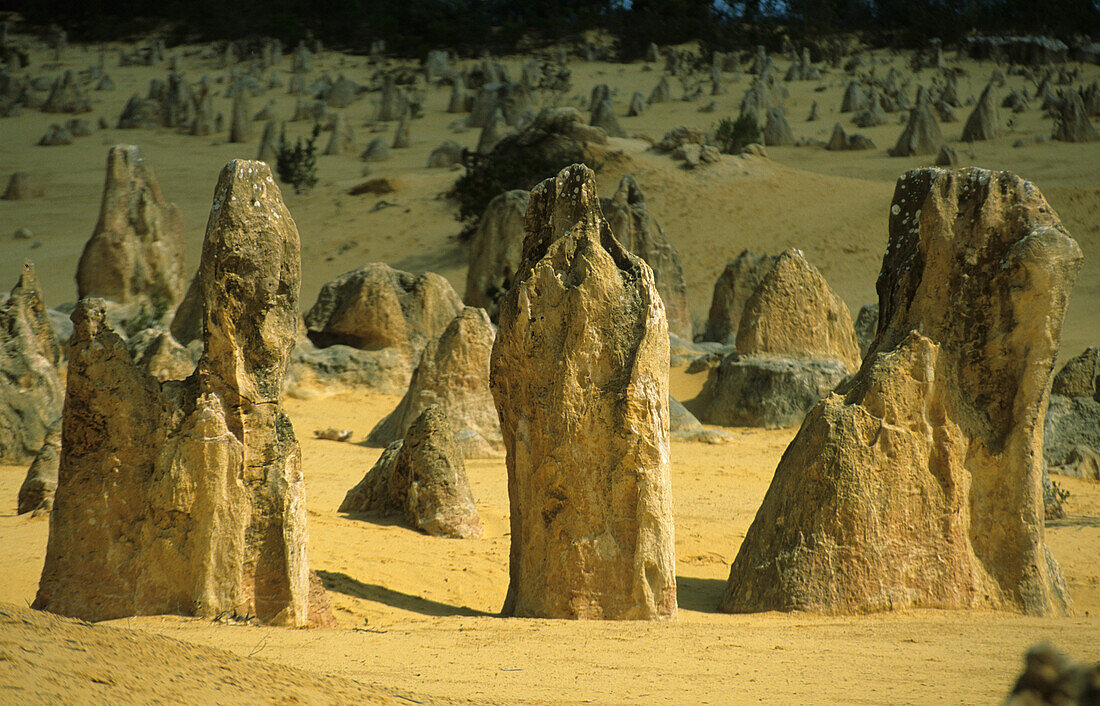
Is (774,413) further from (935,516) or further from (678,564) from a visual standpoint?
(935,516)

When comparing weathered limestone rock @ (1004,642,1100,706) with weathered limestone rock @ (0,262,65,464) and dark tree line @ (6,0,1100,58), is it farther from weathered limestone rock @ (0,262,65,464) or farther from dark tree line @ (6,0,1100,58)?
dark tree line @ (6,0,1100,58)

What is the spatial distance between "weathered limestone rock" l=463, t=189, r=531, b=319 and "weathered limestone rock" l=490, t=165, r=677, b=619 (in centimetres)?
1149

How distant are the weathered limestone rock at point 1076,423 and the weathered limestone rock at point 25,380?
8708 mm

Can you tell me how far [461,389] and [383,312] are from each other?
3.50 meters

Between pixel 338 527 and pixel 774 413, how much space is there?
5956 millimetres

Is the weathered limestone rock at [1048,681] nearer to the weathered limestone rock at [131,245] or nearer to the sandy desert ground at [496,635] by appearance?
the sandy desert ground at [496,635]

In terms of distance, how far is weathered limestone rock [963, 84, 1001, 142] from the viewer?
26.6 meters

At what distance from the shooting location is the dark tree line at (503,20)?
43344 millimetres

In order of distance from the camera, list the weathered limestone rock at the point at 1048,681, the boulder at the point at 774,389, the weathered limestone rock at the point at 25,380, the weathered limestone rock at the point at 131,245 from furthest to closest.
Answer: the weathered limestone rock at the point at 131,245, the boulder at the point at 774,389, the weathered limestone rock at the point at 25,380, the weathered limestone rock at the point at 1048,681

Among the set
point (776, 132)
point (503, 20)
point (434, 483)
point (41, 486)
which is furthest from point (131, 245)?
point (503, 20)

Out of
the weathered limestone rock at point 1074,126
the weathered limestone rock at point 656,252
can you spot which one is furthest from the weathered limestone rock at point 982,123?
the weathered limestone rock at point 656,252

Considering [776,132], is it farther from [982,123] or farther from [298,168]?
[298,168]

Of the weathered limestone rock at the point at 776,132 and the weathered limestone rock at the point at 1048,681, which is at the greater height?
the weathered limestone rock at the point at 776,132

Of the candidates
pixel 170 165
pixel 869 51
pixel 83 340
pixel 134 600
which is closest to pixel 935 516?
pixel 134 600
